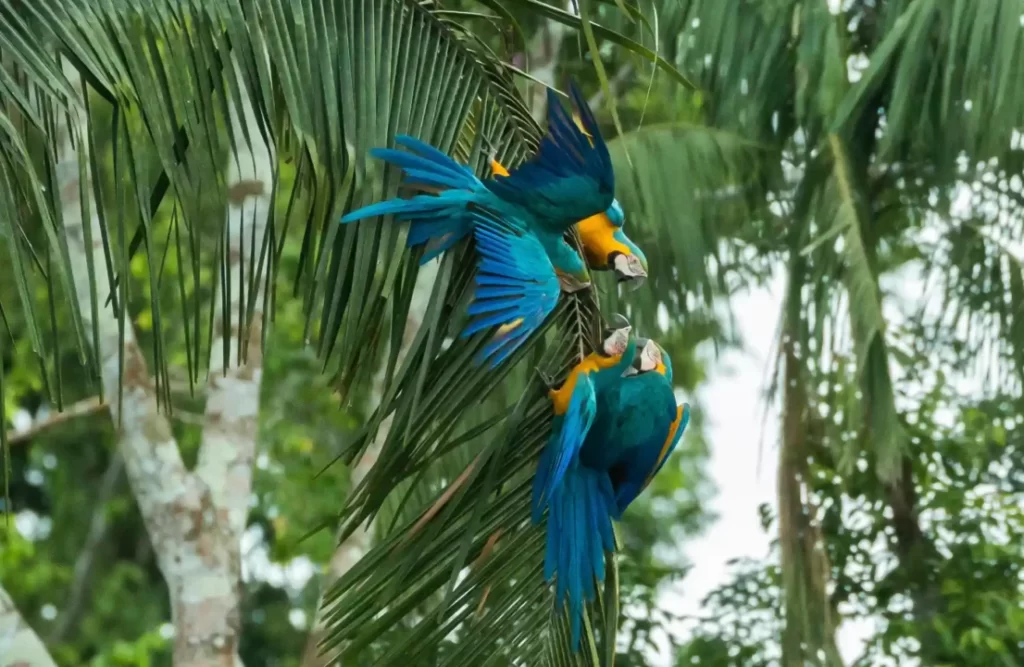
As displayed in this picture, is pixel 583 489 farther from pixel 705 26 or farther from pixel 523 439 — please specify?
pixel 705 26

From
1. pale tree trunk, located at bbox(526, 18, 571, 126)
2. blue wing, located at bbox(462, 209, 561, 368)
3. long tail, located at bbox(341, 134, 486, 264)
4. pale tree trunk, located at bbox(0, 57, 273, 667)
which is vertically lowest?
blue wing, located at bbox(462, 209, 561, 368)

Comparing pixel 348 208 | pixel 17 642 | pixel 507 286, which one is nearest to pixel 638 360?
pixel 507 286

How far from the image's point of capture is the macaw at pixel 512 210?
746mm

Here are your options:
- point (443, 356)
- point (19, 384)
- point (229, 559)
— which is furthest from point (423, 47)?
point (19, 384)

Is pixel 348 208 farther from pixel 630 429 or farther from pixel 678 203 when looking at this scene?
pixel 678 203

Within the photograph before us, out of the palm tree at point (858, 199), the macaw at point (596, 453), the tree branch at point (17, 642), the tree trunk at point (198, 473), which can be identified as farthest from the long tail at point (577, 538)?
the tree branch at point (17, 642)

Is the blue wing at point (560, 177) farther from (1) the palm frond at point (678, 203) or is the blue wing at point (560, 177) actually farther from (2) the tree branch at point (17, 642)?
(2) the tree branch at point (17, 642)

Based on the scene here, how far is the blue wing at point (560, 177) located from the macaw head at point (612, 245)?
67mm

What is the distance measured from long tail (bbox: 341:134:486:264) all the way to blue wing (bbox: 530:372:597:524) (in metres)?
0.13

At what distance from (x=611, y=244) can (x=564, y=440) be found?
17 cm

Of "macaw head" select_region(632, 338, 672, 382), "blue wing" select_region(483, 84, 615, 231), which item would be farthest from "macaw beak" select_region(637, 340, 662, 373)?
"blue wing" select_region(483, 84, 615, 231)

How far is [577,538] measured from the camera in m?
0.77

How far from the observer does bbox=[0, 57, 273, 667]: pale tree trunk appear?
2139mm

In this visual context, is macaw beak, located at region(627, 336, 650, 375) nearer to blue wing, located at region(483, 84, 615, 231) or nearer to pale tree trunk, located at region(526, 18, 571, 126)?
blue wing, located at region(483, 84, 615, 231)
